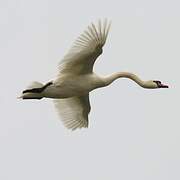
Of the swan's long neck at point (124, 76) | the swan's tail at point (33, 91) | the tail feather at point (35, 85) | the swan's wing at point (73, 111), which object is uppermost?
the swan's long neck at point (124, 76)

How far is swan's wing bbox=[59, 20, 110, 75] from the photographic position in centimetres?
2902

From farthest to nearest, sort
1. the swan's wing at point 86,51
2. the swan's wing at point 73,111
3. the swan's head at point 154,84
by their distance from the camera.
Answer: the swan's wing at point 73,111 → the swan's head at point 154,84 → the swan's wing at point 86,51

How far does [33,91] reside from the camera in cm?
2961

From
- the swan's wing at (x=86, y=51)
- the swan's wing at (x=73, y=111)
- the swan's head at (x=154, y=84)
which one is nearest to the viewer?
the swan's wing at (x=86, y=51)

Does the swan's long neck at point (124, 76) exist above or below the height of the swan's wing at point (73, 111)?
above

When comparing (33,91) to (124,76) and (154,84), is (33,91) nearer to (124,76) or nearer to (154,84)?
(124,76)

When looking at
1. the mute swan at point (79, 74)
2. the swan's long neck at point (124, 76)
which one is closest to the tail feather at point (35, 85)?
the mute swan at point (79, 74)

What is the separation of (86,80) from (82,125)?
2831mm

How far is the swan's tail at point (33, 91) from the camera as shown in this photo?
2956cm

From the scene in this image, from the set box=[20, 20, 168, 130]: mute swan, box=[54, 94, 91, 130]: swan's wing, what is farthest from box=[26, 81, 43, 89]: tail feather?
box=[54, 94, 91, 130]: swan's wing

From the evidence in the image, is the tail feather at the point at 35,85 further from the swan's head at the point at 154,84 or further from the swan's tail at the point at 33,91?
the swan's head at the point at 154,84

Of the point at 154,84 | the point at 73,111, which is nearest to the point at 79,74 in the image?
the point at 73,111

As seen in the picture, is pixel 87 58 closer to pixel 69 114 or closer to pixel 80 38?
pixel 80 38

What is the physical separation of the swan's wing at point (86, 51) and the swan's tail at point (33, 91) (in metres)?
0.76
